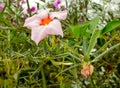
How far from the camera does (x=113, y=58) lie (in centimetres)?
87

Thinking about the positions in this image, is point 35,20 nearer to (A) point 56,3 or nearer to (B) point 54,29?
(B) point 54,29

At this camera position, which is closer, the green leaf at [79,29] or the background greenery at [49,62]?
the green leaf at [79,29]

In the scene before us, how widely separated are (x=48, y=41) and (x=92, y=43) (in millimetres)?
213

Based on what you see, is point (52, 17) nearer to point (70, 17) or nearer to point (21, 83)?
point (21, 83)

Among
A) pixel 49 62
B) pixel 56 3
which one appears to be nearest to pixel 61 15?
pixel 49 62

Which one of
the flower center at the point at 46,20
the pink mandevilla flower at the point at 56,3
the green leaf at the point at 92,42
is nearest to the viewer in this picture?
the green leaf at the point at 92,42

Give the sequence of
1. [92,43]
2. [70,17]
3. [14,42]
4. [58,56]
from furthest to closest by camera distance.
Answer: [70,17]
[14,42]
[58,56]
[92,43]

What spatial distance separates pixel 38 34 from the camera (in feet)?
2.36

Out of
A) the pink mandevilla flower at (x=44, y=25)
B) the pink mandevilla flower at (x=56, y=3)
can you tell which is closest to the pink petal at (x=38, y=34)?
the pink mandevilla flower at (x=44, y=25)

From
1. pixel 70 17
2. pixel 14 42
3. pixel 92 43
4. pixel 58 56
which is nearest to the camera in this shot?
pixel 92 43

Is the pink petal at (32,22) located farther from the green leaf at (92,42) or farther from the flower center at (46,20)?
the green leaf at (92,42)

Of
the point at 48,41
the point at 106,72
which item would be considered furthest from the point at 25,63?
the point at 106,72

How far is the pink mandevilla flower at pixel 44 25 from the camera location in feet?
2.35

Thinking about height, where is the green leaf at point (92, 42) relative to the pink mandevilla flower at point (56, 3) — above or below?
below
